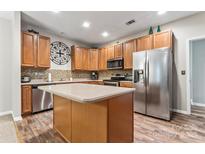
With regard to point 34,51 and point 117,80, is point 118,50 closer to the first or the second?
point 117,80

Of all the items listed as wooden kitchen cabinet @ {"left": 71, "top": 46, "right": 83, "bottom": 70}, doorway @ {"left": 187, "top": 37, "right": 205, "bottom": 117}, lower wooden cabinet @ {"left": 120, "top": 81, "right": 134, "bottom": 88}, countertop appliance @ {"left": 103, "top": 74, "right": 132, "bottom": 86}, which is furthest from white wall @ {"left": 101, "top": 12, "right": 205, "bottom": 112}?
wooden kitchen cabinet @ {"left": 71, "top": 46, "right": 83, "bottom": 70}

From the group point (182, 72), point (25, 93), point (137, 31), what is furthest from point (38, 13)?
point (182, 72)

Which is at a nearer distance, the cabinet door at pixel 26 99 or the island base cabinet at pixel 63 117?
the island base cabinet at pixel 63 117

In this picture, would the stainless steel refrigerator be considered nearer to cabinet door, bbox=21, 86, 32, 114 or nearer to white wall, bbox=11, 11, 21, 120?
cabinet door, bbox=21, 86, 32, 114

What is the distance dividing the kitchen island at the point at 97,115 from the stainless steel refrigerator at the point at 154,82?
1.56 m

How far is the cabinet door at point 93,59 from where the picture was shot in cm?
541

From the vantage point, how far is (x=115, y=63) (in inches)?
186

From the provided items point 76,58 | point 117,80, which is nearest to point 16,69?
point 76,58

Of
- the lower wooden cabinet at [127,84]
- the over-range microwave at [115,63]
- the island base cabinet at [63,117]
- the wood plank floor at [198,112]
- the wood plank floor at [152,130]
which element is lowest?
the wood plank floor at [152,130]

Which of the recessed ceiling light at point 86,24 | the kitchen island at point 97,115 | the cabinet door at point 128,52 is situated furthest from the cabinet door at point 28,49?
the cabinet door at point 128,52

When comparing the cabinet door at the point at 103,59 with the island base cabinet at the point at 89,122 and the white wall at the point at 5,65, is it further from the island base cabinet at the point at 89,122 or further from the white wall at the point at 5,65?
the island base cabinet at the point at 89,122

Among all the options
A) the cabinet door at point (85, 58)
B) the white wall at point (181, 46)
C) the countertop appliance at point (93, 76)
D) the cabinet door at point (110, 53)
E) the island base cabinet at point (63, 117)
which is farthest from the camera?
the countertop appliance at point (93, 76)

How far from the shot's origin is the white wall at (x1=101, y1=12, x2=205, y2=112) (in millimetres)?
3141

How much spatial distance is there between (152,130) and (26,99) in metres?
3.21
